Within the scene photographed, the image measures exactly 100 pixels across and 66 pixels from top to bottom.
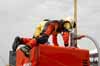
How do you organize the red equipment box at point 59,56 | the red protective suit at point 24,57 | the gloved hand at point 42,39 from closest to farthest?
the red equipment box at point 59,56
the red protective suit at point 24,57
the gloved hand at point 42,39

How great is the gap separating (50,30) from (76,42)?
64cm

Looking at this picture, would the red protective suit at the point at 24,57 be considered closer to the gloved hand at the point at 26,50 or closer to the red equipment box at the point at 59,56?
the gloved hand at the point at 26,50

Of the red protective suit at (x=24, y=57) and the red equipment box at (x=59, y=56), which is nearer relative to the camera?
the red equipment box at (x=59, y=56)

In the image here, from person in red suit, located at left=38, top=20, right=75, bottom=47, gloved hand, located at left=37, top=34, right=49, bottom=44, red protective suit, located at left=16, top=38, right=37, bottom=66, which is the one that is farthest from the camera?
person in red suit, located at left=38, top=20, right=75, bottom=47

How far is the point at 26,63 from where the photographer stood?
6008 millimetres

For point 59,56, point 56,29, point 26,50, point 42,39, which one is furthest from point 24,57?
point 56,29

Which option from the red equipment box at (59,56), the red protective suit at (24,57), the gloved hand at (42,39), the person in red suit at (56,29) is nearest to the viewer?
the red equipment box at (59,56)

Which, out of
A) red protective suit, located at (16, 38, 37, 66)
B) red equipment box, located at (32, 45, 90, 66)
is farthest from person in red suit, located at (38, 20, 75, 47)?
red equipment box, located at (32, 45, 90, 66)

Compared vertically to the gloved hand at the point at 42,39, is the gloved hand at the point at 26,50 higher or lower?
lower

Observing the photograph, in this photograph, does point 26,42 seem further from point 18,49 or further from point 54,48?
point 54,48

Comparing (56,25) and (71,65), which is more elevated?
(56,25)

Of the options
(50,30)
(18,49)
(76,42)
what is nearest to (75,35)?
(76,42)

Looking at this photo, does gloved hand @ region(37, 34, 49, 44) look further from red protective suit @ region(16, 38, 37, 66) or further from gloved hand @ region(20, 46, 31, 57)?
gloved hand @ region(20, 46, 31, 57)

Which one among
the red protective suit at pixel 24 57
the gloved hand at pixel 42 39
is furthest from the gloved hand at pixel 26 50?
the gloved hand at pixel 42 39
